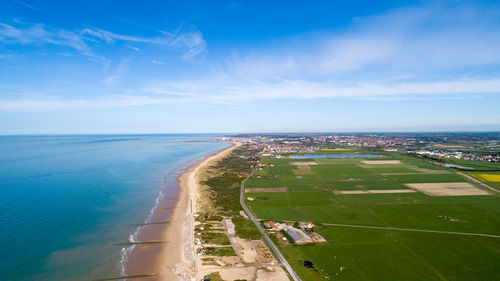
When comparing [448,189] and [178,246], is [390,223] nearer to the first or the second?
[448,189]

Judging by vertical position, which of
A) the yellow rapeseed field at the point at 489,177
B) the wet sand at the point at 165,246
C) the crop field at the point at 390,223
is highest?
the yellow rapeseed field at the point at 489,177

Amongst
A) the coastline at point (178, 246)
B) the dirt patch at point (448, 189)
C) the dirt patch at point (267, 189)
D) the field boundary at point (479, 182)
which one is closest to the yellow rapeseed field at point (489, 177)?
the field boundary at point (479, 182)

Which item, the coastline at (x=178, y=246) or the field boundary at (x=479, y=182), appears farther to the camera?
the field boundary at (x=479, y=182)

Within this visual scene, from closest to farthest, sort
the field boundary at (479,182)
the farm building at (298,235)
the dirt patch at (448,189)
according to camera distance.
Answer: the farm building at (298,235) < the dirt patch at (448,189) < the field boundary at (479,182)

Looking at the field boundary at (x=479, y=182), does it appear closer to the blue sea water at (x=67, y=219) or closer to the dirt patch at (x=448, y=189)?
the dirt patch at (x=448, y=189)

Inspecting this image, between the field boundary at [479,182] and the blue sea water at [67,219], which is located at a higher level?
the field boundary at [479,182]

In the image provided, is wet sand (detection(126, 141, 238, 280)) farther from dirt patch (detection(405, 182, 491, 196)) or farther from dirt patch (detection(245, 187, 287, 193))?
dirt patch (detection(405, 182, 491, 196))

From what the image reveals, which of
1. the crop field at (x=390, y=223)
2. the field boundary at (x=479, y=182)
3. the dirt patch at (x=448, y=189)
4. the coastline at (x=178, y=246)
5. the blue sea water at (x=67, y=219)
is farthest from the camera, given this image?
the field boundary at (x=479, y=182)
